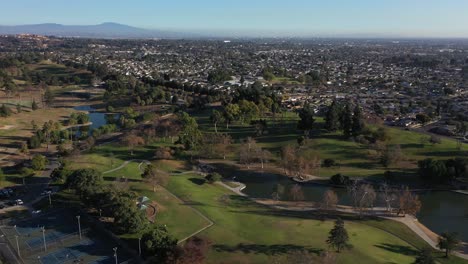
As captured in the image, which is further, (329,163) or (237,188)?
(329,163)

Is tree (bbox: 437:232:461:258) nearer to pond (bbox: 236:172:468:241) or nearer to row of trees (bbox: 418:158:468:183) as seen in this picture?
pond (bbox: 236:172:468:241)

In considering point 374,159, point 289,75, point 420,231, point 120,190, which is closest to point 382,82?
point 289,75

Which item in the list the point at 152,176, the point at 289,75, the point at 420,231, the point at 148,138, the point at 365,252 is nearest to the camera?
the point at 365,252

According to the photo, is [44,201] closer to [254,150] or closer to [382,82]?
[254,150]

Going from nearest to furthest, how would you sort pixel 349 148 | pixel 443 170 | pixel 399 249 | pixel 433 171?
pixel 399 249
pixel 443 170
pixel 433 171
pixel 349 148

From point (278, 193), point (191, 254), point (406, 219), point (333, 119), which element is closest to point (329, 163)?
point (278, 193)

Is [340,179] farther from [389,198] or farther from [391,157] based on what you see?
[391,157]

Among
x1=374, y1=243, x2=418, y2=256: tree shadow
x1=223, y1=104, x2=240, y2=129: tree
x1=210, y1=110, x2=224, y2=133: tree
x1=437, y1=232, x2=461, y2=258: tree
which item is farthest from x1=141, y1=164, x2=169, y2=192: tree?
x1=437, y1=232, x2=461, y2=258: tree
